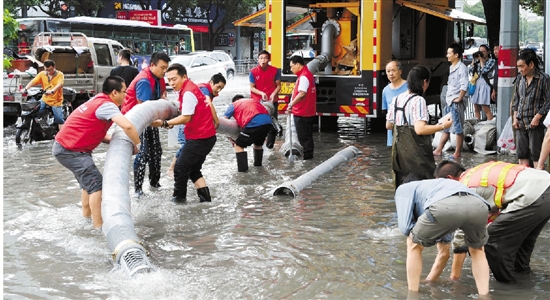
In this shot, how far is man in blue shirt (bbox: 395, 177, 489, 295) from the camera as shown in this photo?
4.82 m

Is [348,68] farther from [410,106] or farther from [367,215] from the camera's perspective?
[410,106]

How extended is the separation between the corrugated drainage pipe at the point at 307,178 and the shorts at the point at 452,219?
4188 millimetres

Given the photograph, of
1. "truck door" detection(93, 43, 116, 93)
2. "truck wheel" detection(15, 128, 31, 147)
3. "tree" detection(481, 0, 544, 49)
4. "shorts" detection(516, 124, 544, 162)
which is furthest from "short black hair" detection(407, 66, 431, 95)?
"truck door" detection(93, 43, 116, 93)

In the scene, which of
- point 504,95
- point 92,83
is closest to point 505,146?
point 504,95

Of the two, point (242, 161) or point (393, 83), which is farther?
point (242, 161)

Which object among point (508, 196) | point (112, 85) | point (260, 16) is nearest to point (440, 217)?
point (508, 196)

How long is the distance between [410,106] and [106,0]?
3747 centimetres

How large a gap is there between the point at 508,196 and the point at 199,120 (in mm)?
4103

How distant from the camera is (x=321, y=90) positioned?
1473 centimetres

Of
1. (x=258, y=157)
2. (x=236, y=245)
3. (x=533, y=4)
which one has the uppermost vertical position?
(x=533, y=4)

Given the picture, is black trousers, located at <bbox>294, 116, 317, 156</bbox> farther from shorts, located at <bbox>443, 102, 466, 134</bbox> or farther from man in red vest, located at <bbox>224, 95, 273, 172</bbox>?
shorts, located at <bbox>443, 102, 466, 134</bbox>

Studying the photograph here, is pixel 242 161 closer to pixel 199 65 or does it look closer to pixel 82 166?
pixel 82 166

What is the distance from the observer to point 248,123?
10586 mm

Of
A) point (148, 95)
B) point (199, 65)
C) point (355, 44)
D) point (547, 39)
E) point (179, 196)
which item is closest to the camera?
point (179, 196)
